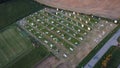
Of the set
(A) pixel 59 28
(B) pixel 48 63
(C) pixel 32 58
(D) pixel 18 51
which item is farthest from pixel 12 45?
(A) pixel 59 28

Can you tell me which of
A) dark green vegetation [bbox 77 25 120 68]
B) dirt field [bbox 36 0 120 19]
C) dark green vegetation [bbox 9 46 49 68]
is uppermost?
dirt field [bbox 36 0 120 19]

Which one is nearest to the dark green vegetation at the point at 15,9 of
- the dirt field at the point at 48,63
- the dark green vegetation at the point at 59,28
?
the dark green vegetation at the point at 59,28

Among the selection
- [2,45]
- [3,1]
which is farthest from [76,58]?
[3,1]

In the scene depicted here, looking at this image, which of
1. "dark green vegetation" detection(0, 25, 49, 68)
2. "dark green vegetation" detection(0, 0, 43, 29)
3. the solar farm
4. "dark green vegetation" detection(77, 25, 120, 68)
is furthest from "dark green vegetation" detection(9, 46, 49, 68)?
"dark green vegetation" detection(0, 0, 43, 29)

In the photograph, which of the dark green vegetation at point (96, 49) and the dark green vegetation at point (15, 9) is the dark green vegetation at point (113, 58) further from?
the dark green vegetation at point (15, 9)

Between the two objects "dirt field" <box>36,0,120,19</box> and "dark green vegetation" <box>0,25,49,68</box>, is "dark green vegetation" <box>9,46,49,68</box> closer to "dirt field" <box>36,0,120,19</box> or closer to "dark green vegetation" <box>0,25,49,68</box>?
"dark green vegetation" <box>0,25,49,68</box>

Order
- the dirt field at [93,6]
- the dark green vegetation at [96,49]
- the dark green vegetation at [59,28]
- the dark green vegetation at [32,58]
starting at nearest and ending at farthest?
the dark green vegetation at [96,49], the dark green vegetation at [32,58], the dark green vegetation at [59,28], the dirt field at [93,6]
